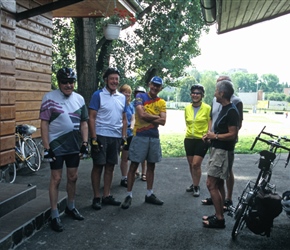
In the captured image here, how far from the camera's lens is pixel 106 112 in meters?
5.04

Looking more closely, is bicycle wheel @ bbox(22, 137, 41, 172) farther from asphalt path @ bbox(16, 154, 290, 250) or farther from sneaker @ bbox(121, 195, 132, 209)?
sneaker @ bbox(121, 195, 132, 209)

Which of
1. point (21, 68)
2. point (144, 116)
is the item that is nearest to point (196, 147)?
point (144, 116)

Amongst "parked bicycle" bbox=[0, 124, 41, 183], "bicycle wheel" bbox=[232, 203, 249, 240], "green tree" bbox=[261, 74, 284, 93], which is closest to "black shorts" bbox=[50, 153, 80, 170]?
"bicycle wheel" bbox=[232, 203, 249, 240]

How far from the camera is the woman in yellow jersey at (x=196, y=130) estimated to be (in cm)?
580

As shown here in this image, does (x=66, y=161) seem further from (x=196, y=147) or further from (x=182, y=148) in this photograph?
(x=182, y=148)

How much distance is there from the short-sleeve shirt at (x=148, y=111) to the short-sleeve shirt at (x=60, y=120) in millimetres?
1150

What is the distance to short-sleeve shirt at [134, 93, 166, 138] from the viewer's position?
207 inches

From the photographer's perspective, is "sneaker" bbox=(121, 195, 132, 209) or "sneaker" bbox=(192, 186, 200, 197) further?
"sneaker" bbox=(192, 186, 200, 197)

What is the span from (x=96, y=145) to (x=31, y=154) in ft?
9.87

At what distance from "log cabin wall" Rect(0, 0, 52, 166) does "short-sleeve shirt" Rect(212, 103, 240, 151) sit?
2.88m

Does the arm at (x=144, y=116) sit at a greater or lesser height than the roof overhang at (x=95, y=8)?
lesser

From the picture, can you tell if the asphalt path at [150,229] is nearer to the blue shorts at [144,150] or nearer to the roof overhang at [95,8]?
the blue shorts at [144,150]

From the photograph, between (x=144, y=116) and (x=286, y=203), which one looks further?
(x=144, y=116)

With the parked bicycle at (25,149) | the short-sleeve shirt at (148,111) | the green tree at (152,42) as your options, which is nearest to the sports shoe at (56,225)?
the short-sleeve shirt at (148,111)
